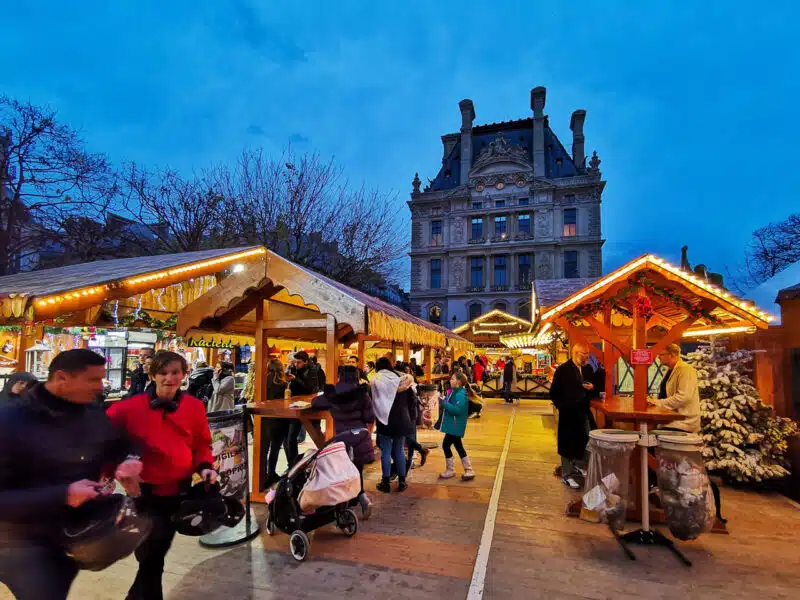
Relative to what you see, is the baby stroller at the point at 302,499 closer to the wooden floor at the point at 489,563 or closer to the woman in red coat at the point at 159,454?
the wooden floor at the point at 489,563

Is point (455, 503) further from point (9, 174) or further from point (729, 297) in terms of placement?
point (9, 174)

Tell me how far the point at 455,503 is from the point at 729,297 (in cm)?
395

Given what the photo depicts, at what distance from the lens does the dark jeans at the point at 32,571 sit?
6.10 feet

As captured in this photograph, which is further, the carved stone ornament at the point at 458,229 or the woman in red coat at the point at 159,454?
the carved stone ornament at the point at 458,229

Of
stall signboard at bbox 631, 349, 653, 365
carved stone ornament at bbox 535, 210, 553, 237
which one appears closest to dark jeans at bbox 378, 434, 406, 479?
stall signboard at bbox 631, 349, 653, 365

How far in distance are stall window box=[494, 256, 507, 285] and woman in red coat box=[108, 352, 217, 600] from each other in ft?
153

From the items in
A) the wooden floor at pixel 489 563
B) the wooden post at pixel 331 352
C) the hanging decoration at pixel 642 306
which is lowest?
the wooden floor at pixel 489 563

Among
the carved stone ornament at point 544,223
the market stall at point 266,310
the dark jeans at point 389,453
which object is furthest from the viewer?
the carved stone ornament at point 544,223

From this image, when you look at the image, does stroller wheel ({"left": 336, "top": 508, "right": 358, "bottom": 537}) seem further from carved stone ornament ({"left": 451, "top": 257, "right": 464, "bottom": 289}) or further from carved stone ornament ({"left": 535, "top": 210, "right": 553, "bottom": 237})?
Answer: carved stone ornament ({"left": 535, "top": 210, "right": 553, "bottom": 237})

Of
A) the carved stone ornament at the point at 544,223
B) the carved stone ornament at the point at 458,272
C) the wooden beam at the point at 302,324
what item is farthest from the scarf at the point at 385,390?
the carved stone ornament at the point at 544,223

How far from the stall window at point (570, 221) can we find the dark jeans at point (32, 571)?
48.6 metres

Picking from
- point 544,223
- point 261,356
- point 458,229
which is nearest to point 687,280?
point 261,356

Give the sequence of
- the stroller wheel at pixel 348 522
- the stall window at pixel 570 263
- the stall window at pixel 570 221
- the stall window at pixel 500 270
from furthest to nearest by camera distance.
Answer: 1. the stall window at pixel 500 270
2. the stall window at pixel 570 221
3. the stall window at pixel 570 263
4. the stroller wheel at pixel 348 522

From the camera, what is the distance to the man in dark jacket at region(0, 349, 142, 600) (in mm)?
1789
